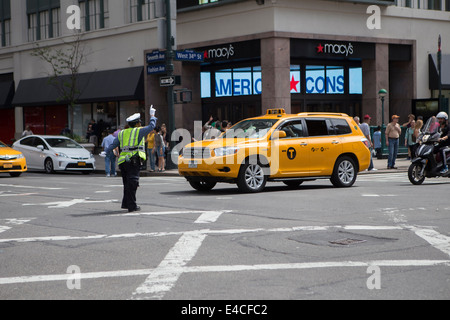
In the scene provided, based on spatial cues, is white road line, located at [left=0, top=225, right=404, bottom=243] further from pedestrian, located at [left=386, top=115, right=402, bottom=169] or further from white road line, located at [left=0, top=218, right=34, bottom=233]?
pedestrian, located at [left=386, top=115, right=402, bottom=169]

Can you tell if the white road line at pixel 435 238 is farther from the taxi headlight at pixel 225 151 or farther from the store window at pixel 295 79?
the store window at pixel 295 79

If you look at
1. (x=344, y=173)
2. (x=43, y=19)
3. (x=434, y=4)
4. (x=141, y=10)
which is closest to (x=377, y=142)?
(x=434, y=4)

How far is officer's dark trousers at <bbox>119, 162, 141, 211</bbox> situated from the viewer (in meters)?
12.4

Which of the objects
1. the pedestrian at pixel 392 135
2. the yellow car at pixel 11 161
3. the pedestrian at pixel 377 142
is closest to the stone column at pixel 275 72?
the pedestrian at pixel 377 142

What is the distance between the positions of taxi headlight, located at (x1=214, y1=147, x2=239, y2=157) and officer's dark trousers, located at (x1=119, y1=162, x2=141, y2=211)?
300cm

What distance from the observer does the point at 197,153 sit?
15.6m

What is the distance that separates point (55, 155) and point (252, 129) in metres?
13.1

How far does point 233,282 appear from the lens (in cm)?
659

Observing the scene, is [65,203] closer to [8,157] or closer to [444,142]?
[444,142]

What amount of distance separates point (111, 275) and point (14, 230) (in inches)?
160

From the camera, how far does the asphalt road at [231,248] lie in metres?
6.37

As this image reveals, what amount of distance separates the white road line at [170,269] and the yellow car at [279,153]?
593 centimetres

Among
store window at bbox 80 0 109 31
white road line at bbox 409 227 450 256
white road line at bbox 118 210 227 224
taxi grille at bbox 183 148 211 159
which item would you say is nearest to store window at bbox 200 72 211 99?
store window at bbox 80 0 109 31

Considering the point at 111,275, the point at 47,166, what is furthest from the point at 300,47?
the point at 111,275
